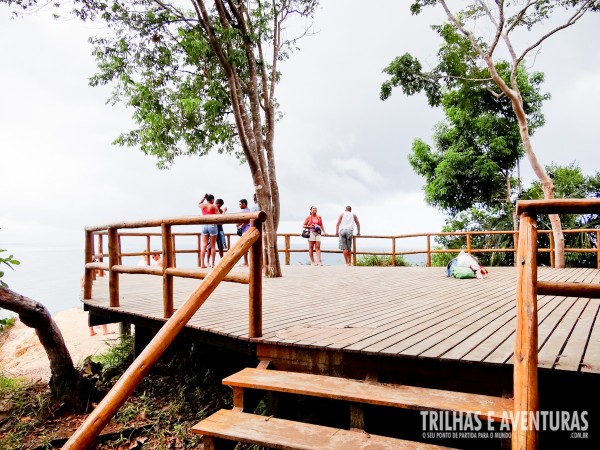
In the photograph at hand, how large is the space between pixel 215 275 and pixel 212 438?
0.98 metres

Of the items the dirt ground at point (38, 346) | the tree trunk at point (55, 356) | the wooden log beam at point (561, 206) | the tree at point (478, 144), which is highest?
the tree at point (478, 144)

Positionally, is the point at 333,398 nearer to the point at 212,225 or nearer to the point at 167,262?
the point at 167,262

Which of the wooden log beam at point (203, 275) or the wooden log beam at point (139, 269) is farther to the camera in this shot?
the wooden log beam at point (139, 269)

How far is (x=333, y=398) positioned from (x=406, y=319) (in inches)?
60.0

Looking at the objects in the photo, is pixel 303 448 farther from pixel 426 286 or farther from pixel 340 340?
pixel 426 286

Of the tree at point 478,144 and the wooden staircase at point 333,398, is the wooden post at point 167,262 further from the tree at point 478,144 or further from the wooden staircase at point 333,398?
the tree at point 478,144

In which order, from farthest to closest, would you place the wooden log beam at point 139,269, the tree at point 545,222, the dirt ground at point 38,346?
the tree at point 545,222 < the dirt ground at point 38,346 < the wooden log beam at point 139,269

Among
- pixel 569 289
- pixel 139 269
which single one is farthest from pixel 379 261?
pixel 569 289

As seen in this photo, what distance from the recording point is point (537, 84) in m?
15.3

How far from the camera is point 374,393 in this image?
2328mm

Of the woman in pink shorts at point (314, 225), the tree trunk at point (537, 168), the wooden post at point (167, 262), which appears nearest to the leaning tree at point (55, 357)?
the wooden post at point (167, 262)

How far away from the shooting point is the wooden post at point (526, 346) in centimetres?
168

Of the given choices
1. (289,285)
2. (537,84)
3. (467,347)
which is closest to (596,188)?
(537,84)

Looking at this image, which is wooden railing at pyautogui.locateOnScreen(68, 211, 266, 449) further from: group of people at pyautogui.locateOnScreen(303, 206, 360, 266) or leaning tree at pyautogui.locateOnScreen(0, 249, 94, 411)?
group of people at pyautogui.locateOnScreen(303, 206, 360, 266)
